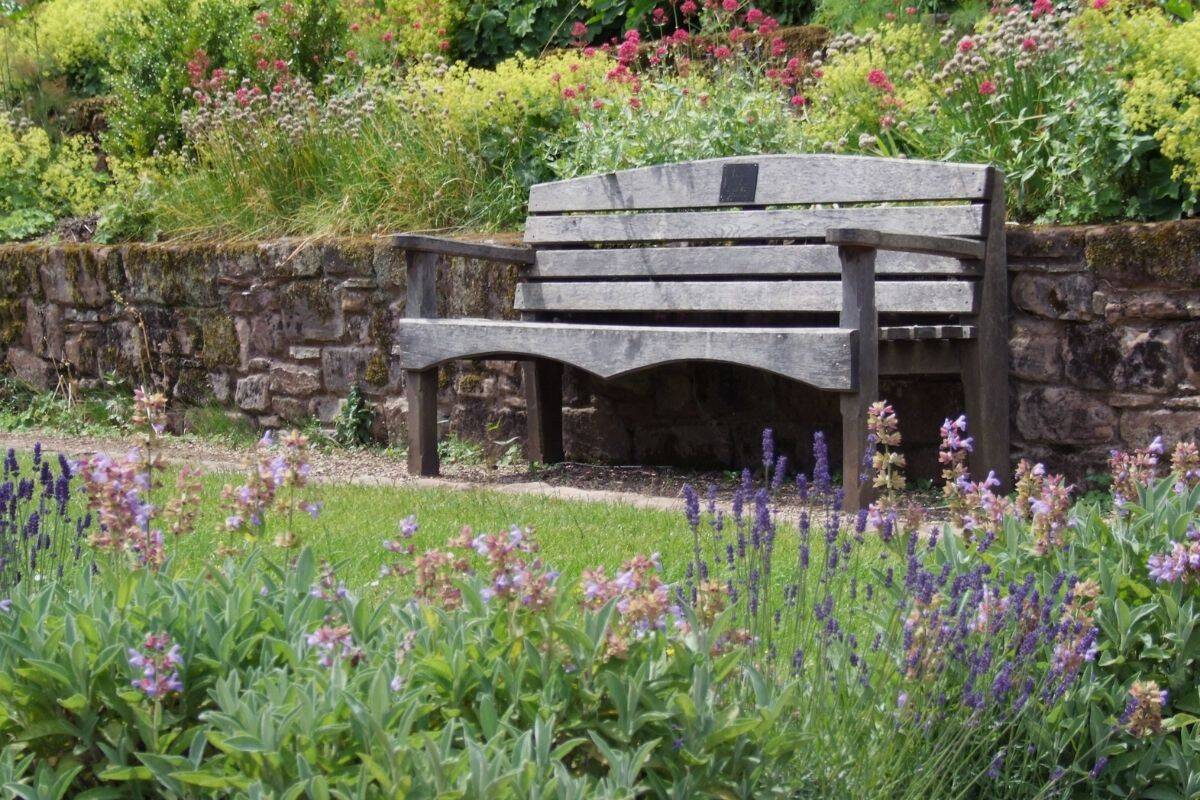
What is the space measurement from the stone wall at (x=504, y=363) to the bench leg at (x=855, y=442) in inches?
29.1

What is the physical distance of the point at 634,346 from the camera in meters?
4.91

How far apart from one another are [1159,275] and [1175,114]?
477mm

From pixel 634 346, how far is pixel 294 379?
7.95ft

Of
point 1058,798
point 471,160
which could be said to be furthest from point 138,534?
point 471,160

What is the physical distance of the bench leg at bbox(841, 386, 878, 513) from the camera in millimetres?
4402

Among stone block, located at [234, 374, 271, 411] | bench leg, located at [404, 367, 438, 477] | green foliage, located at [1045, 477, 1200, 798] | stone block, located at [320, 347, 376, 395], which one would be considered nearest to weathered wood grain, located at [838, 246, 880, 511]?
green foliage, located at [1045, 477, 1200, 798]

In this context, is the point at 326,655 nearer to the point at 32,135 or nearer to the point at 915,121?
the point at 915,121

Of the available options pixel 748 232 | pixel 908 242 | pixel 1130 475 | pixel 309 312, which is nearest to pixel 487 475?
pixel 748 232

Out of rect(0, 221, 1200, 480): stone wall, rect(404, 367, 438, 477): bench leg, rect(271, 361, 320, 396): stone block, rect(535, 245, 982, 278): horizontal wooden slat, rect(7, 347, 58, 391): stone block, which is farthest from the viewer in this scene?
rect(7, 347, 58, 391): stone block

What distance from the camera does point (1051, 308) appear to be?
4773 mm

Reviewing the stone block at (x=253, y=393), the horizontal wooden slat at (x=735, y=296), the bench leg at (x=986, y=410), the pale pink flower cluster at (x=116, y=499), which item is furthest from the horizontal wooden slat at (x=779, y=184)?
the pale pink flower cluster at (x=116, y=499)

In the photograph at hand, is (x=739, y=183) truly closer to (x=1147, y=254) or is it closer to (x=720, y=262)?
(x=720, y=262)

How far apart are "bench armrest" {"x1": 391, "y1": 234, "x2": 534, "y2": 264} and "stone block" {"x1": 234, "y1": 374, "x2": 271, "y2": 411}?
1583 millimetres

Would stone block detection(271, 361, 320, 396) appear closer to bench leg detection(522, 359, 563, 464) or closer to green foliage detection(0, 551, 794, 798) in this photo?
bench leg detection(522, 359, 563, 464)
